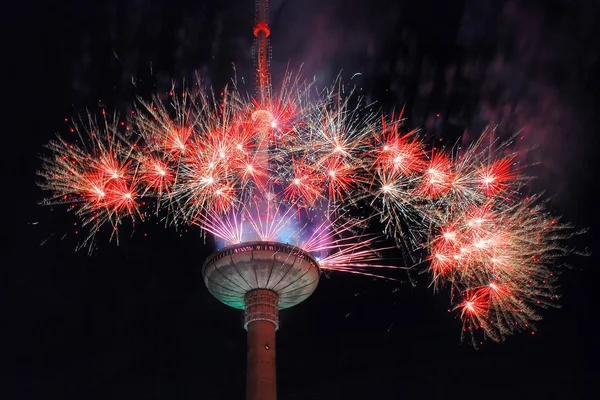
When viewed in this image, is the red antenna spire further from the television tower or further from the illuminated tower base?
the illuminated tower base

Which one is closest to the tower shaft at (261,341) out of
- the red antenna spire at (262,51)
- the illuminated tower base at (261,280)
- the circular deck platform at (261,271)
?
the illuminated tower base at (261,280)

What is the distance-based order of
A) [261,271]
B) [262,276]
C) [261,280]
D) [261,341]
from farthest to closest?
[261,280] → [262,276] → [261,271] → [261,341]

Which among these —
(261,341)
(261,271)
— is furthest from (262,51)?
(261,341)

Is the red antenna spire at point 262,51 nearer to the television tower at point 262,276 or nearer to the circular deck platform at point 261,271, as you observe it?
the television tower at point 262,276

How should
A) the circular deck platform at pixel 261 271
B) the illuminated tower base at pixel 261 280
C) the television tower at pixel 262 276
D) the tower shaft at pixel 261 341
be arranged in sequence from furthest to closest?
the circular deck platform at pixel 261 271, the television tower at pixel 262 276, the illuminated tower base at pixel 261 280, the tower shaft at pixel 261 341

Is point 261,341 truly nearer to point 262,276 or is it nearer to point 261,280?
point 261,280

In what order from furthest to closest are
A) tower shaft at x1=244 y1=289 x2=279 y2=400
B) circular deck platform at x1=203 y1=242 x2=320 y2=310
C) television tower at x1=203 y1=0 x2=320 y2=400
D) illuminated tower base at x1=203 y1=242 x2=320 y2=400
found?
1. circular deck platform at x1=203 y1=242 x2=320 y2=310
2. television tower at x1=203 y1=0 x2=320 y2=400
3. illuminated tower base at x1=203 y1=242 x2=320 y2=400
4. tower shaft at x1=244 y1=289 x2=279 y2=400

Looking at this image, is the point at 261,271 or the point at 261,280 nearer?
the point at 261,271

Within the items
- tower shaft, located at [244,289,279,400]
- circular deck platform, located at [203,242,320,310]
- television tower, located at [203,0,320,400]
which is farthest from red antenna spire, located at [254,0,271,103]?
tower shaft, located at [244,289,279,400]

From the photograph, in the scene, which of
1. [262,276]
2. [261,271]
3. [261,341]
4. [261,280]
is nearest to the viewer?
[261,341]
